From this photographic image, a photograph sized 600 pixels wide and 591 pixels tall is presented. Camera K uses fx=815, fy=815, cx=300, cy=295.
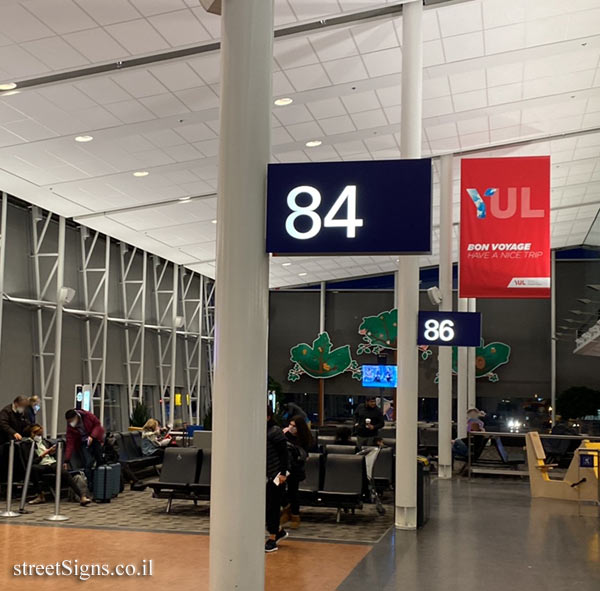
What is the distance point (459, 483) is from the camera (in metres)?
15.6

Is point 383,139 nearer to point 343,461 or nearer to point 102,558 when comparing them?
point 343,461

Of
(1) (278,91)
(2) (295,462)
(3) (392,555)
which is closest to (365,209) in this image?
(3) (392,555)

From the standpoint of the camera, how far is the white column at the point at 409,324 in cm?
991

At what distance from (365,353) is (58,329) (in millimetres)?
14597

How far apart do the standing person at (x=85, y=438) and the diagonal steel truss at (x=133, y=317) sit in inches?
377

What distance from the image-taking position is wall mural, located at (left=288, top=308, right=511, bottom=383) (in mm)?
28641

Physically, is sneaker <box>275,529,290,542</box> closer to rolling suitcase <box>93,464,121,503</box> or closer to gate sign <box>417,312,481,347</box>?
gate sign <box>417,312,481,347</box>

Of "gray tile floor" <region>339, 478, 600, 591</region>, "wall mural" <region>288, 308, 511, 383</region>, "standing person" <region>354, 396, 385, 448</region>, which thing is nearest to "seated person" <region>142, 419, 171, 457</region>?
"standing person" <region>354, 396, 385, 448</region>

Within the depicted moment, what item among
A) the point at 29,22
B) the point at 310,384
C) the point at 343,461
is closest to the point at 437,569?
the point at 343,461

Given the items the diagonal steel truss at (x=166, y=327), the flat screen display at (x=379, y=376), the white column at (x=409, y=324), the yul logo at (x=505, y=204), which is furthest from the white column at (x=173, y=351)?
the white column at (x=409, y=324)

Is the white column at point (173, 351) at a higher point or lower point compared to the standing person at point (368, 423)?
higher

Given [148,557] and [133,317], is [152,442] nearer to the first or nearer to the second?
[148,557]

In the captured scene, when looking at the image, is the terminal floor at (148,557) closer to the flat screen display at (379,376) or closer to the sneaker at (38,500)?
the sneaker at (38,500)

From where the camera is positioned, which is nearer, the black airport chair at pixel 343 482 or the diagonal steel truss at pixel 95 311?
the black airport chair at pixel 343 482
